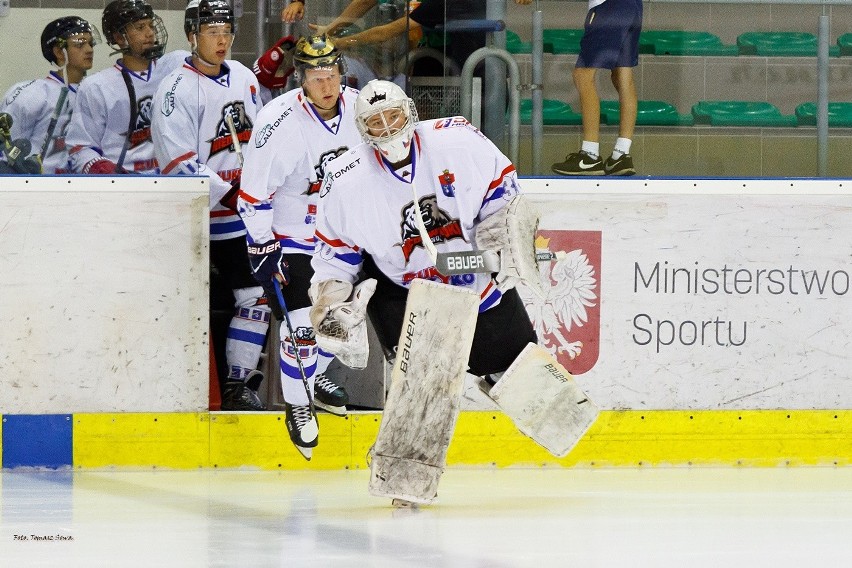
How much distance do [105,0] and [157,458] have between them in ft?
5.03

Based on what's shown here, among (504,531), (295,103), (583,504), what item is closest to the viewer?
(504,531)

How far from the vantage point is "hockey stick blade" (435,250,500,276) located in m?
4.26

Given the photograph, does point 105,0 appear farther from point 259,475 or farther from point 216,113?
point 259,475

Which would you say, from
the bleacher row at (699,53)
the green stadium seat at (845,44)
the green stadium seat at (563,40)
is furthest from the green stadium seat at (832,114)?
the green stadium seat at (563,40)

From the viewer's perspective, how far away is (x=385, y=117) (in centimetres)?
422

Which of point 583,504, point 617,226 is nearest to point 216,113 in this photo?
point 617,226

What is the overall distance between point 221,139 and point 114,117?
366 millimetres

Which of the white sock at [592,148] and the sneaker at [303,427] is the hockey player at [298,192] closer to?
the sneaker at [303,427]

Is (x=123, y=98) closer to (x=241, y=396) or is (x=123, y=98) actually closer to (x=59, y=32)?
(x=59, y=32)

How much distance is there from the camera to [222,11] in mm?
5117

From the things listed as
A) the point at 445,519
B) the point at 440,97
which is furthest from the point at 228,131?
the point at 445,519

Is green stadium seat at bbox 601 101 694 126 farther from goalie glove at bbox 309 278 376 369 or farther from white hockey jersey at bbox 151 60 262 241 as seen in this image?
goalie glove at bbox 309 278 376 369

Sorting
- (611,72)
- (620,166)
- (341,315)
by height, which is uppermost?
(611,72)

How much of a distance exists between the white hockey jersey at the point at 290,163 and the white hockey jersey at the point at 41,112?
25.5 inches
